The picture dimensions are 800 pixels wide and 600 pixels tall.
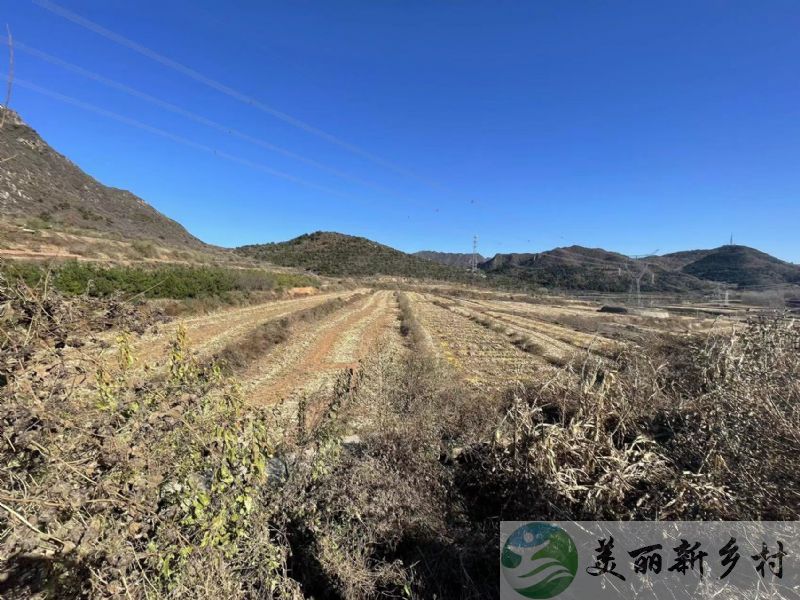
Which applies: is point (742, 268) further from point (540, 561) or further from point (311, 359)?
point (540, 561)

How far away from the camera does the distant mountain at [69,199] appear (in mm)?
47688

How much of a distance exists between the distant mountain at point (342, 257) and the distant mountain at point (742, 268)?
78.1 meters

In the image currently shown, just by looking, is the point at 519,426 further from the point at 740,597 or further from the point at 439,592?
the point at 740,597

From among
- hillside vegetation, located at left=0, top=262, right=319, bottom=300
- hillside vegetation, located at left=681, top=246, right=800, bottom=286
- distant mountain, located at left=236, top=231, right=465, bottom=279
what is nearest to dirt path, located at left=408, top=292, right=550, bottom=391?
hillside vegetation, located at left=0, top=262, right=319, bottom=300

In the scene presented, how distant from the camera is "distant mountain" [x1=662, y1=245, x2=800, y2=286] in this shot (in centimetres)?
10188

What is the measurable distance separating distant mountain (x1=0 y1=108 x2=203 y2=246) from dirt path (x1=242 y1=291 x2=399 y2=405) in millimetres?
31964

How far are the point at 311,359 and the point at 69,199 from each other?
240 feet

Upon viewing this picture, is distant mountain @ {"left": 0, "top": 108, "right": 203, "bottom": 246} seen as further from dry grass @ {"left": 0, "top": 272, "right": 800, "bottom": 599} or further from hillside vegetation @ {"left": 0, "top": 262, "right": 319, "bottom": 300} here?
dry grass @ {"left": 0, "top": 272, "right": 800, "bottom": 599}

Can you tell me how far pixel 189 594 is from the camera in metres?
3.01

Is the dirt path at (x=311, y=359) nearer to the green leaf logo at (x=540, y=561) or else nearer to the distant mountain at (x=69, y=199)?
the green leaf logo at (x=540, y=561)

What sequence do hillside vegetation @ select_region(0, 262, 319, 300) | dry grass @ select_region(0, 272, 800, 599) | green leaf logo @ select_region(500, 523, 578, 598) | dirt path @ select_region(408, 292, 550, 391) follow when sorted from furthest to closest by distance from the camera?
hillside vegetation @ select_region(0, 262, 319, 300) → dirt path @ select_region(408, 292, 550, 391) → green leaf logo @ select_region(500, 523, 578, 598) → dry grass @ select_region(0, 272, 800, 599)

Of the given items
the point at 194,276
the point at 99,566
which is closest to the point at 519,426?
the point at 99,566

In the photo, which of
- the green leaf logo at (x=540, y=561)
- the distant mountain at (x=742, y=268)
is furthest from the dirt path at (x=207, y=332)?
the distant mountain at (x=742, y=268)

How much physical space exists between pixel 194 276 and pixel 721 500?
38.0 meters
